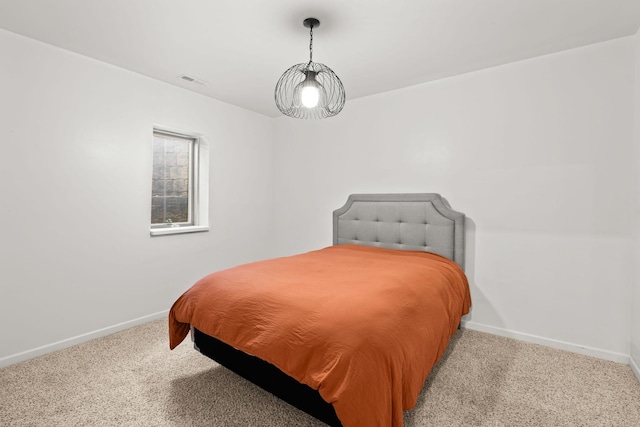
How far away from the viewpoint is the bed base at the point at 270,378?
1441 millimetres

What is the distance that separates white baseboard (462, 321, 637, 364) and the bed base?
203cm

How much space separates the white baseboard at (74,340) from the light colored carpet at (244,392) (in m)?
0.07

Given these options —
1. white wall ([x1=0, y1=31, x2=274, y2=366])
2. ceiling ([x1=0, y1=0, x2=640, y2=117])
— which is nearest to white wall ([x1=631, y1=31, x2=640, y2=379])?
ceiling ([x1=0, y1=0, x2=640, y2=117])

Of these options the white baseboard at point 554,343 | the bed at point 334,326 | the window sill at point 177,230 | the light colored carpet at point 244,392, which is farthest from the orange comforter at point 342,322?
the window sill at point 177,230

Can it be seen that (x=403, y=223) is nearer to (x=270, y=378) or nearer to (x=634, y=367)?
(x=634, y=367)

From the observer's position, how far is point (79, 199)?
259cm

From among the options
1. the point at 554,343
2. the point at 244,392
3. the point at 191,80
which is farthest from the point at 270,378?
the point at 191,80

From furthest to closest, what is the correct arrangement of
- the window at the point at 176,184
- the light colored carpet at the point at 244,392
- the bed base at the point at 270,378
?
the window at the point at 176,184, the light colored carpet at the point at 244,392, the bed base at the point at 270,378

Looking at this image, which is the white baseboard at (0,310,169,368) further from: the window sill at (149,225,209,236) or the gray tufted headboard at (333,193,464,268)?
the gray tufted headboard at (333,193,464,268)

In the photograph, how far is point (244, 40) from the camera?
2.34m

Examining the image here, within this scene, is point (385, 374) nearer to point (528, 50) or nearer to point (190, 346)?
point (190, 346)

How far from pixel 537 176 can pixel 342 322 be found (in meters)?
2.21

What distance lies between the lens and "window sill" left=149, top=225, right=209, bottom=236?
123 inches

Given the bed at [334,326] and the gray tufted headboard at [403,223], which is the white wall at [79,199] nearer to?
the bed at [334,326]
